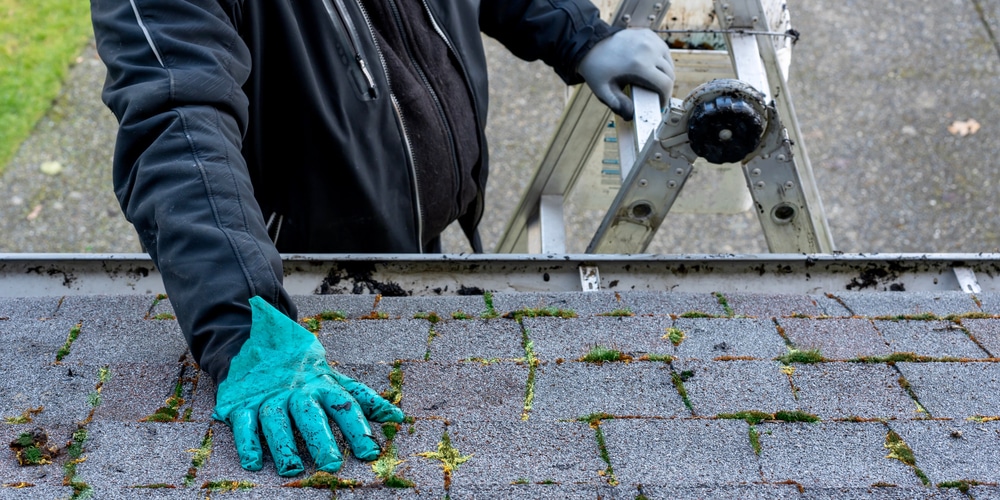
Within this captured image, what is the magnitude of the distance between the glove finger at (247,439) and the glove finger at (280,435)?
18 mm

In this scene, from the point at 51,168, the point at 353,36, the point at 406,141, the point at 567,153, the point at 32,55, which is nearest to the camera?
the point at 353,36

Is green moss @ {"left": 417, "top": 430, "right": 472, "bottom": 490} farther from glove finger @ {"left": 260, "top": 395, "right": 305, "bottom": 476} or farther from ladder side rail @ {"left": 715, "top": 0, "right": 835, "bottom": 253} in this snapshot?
ladder side rail @ {"left": 715, "top": 0, "right": 835, "bottom": 253}

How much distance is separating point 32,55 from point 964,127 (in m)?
6.32

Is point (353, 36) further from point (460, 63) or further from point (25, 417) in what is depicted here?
point (25, 417)

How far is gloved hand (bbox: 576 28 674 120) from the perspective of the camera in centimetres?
251

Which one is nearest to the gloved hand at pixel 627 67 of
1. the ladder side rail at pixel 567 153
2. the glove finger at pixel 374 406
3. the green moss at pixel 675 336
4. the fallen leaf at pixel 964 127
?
the ladder side rail at pixel 567 153

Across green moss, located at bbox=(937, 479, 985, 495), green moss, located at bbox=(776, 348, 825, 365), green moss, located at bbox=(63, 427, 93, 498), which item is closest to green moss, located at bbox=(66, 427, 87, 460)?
green moss, located at bbox=(63, 427, 93, 498)

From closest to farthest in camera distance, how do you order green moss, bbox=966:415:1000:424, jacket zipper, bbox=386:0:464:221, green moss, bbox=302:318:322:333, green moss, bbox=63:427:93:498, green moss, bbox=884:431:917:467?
green moss, bbox=63:427:93:498, green moss, bbox=884:431:917:467, green moss, bbox=966:415:1000:424, green moss, bbox=302:318:322:333, jacket zipper, bbox=386:0:464:221

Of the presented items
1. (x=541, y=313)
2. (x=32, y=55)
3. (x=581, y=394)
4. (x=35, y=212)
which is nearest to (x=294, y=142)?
(x=541, y=313)

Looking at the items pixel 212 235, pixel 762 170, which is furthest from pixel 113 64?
A: pixel 762 170

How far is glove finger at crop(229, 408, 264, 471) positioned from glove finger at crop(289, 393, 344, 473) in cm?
7

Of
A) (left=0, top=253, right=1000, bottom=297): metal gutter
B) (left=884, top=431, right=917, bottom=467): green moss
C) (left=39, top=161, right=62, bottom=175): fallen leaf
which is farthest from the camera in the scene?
(left=39, top=161, right=62, bottom=175): fallen leaf

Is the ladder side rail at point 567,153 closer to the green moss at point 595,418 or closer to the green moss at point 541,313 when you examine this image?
the green moss at point 541,313

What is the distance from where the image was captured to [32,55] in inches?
233
